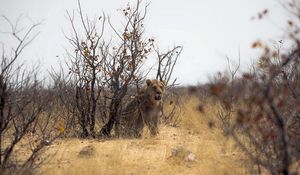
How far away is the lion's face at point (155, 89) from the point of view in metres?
12.4

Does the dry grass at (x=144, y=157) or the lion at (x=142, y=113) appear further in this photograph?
the lion at (x=142, y=113)

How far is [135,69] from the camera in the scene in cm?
1338

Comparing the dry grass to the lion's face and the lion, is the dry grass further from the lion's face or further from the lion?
the lion's face

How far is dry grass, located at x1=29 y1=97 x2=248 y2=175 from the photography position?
26.5 ft

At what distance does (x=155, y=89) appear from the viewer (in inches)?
492

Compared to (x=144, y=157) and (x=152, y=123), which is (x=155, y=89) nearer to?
(x=152, y=123)

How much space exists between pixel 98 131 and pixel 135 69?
6.85ft

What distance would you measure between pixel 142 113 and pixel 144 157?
3.00 meters

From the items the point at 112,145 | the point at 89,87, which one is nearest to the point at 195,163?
the point at 112,145

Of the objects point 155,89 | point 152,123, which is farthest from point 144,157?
point 155,89

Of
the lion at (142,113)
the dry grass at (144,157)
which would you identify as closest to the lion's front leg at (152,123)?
the lion at (142,113)

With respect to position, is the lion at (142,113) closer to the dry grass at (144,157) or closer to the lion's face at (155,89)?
the lion's face at (155,89)

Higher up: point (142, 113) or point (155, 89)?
point (155, 89)

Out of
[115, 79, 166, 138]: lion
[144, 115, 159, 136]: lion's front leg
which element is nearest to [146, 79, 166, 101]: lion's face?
[115, 79, 166, 138]: lion
